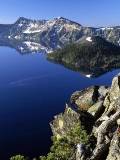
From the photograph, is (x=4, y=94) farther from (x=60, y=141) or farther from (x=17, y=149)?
(x=60, y=141)

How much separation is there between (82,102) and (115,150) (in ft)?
279

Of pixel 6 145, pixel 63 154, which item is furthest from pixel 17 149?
pixel 63 154

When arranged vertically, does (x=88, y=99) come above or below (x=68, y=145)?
below

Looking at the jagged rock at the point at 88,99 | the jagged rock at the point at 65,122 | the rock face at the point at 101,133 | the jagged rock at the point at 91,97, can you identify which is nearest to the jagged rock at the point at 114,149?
the rock face at the point at 101,133

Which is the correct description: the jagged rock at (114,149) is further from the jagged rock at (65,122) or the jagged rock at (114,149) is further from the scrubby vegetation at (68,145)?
the jagged rock at (65,122)

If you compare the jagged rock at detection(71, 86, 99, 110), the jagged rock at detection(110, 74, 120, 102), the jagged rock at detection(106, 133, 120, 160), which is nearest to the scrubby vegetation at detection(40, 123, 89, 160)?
the jagged rock at detection(106, 133, 120, 160)

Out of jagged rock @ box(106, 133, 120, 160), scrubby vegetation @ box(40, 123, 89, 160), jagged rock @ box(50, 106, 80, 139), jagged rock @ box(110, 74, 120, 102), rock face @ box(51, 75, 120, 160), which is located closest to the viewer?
jagged rock @ box(106, 133, 120, 160)

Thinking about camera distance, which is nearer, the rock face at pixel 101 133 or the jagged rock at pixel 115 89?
the rock face at pixel 101 133

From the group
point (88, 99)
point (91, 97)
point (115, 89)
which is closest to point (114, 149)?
point (115, 89)

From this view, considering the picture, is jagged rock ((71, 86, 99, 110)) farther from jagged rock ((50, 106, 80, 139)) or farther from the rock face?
the rock face

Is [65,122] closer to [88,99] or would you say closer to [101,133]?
[88,99]

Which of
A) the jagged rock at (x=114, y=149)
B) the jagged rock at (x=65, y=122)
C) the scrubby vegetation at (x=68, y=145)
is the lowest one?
the jagged rock at (x=65, y=122)

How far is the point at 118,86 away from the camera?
328ft

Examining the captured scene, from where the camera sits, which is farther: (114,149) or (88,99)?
(88,99)
